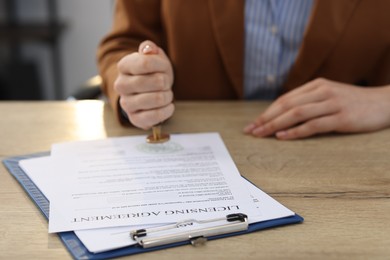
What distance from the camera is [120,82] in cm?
87

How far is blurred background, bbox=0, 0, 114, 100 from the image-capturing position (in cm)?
268

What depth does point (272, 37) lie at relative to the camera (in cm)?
114

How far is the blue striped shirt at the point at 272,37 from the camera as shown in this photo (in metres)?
1.12

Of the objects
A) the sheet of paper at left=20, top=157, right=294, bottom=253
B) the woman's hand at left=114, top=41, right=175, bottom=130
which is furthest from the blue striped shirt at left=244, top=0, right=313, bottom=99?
the sheet of paper at left=20, top=157, right=294, bottom=253

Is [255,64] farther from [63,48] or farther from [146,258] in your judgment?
[63,48]

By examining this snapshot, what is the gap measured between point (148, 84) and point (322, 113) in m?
0.30

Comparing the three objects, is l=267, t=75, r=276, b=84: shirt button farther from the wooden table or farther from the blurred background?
the blurred background

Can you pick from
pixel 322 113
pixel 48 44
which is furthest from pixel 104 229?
pixel 48 44

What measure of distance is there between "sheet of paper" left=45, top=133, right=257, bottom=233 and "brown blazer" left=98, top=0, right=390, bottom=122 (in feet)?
0.79

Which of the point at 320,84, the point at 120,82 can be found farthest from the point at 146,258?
the point at 320,84

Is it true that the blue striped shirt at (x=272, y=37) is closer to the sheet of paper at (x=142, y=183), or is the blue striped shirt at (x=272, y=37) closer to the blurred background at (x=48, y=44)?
the sheet of paper at (x=142, y=183)

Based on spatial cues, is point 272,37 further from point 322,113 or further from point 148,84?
point 148,84

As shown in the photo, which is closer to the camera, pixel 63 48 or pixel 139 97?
pixel 139 97

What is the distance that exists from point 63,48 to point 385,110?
86.3 inches
